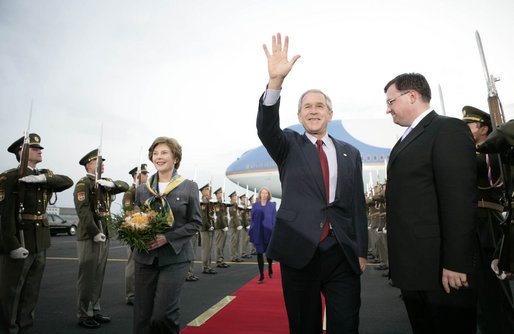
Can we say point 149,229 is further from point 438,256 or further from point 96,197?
point 96,197

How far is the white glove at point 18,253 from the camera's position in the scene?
3.21 m

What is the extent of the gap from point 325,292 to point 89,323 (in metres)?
3.38

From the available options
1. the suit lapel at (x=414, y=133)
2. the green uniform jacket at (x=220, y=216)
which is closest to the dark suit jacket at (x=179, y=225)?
the suit lapel at (x=414, y=133)

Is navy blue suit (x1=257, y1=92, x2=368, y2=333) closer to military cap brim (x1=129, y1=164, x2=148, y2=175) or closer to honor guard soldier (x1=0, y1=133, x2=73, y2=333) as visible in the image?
honor guard soldier (x1=0, y1=133, x2=73, y2=333)

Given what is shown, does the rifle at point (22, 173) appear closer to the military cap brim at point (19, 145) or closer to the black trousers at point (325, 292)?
the military cap brim at point (19, 145)

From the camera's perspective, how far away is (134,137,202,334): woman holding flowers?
247cm

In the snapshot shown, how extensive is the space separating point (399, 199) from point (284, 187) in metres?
0.77

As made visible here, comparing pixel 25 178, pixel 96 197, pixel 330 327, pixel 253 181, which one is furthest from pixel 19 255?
pixel 253 181

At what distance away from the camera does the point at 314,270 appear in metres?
2.00

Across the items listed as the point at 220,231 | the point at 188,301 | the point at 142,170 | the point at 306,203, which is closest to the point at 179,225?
the point at 306,203

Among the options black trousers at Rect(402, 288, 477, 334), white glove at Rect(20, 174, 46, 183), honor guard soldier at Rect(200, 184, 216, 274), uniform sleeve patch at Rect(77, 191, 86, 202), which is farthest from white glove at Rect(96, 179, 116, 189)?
black trousers at Rect(402, 288, 477, 334)

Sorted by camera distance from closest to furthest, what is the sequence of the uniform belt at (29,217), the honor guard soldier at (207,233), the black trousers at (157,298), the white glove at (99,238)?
the black trousers at (157,298) → the uniform belt at (29,217) → the white glove at (99,238) → the honor guard soldier at (207,233)

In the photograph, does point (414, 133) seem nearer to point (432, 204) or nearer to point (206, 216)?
point (432, 204)

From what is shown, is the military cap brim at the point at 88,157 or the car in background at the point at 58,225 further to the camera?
the car in background at the point at 58,225
